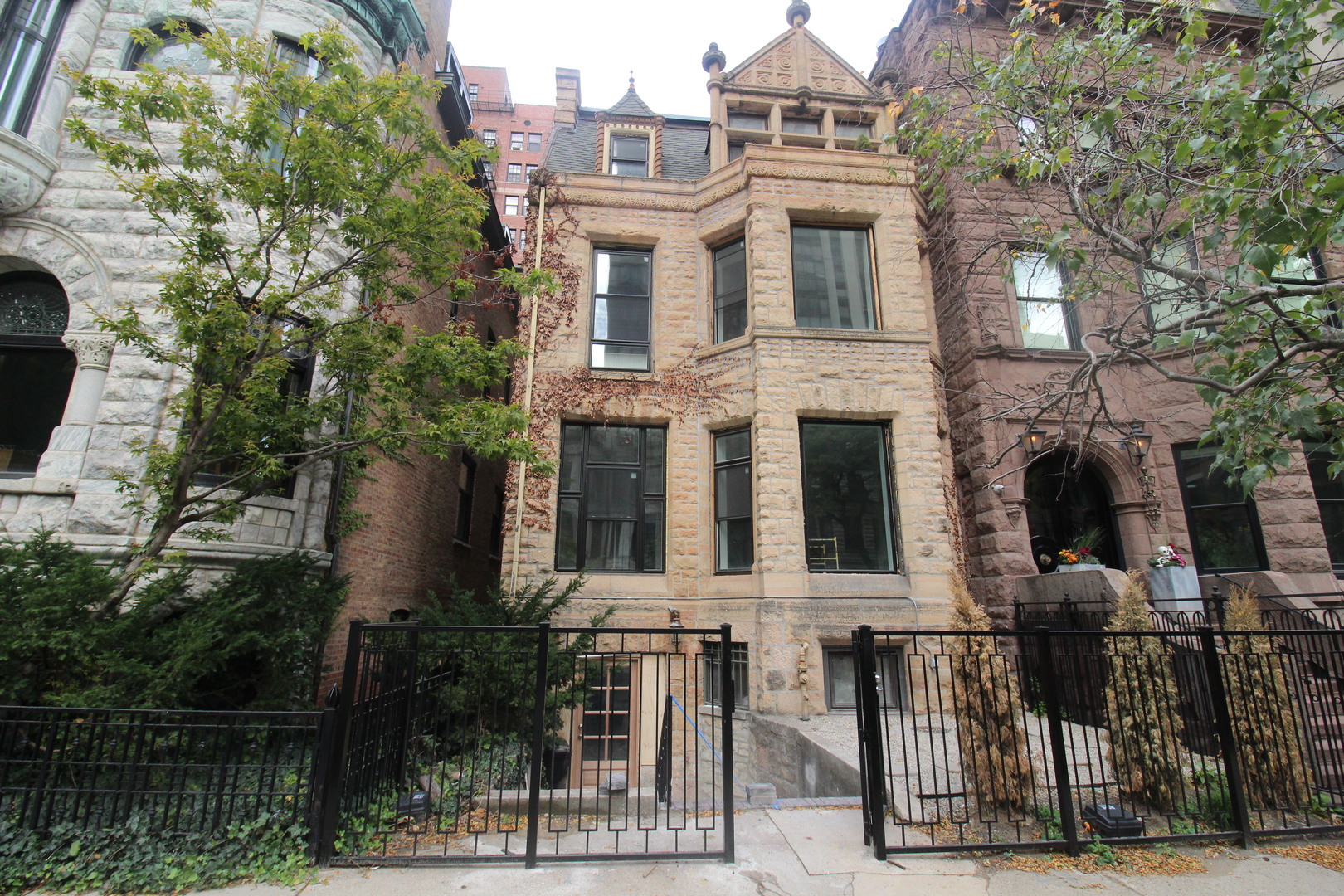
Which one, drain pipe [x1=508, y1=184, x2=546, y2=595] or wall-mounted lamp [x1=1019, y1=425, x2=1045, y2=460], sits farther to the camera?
wall-mounted lamp [x1=1019, y1=425, x2=1045, y2=460]

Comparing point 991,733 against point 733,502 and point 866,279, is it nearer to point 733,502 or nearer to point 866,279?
point 733,502

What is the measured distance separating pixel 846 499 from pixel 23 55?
12924 mm

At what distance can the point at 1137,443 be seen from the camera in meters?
10.9

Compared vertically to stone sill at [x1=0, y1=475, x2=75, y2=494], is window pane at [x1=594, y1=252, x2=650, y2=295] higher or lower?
higher

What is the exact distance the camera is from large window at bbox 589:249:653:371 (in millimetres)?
11656

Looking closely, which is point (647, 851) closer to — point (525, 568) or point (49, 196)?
point (525, 568)

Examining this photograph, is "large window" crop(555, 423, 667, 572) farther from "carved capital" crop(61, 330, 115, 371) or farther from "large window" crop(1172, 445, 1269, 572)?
"large window" crop(1172, 445, 1269, 572)

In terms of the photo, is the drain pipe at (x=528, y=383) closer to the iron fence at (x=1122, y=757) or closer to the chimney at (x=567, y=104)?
the chimney at (x=567, y=104)

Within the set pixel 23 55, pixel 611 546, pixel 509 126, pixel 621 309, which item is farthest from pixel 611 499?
pixel 509 126

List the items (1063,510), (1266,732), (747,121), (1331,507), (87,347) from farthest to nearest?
(747,121) < (1063,510) < (1331,507) < (87,347) < (1266,732)

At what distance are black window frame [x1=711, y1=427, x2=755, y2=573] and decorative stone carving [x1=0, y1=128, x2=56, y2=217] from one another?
9804 millimetres

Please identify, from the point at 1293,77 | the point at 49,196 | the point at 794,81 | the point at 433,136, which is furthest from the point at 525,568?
the point at 794,81

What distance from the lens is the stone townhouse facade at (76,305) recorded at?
22.7 ft

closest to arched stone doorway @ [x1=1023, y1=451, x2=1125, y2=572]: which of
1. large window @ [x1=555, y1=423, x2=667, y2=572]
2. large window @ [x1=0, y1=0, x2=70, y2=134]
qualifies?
large window @ [x1=555, y1=423, x2=667, y2=572]
